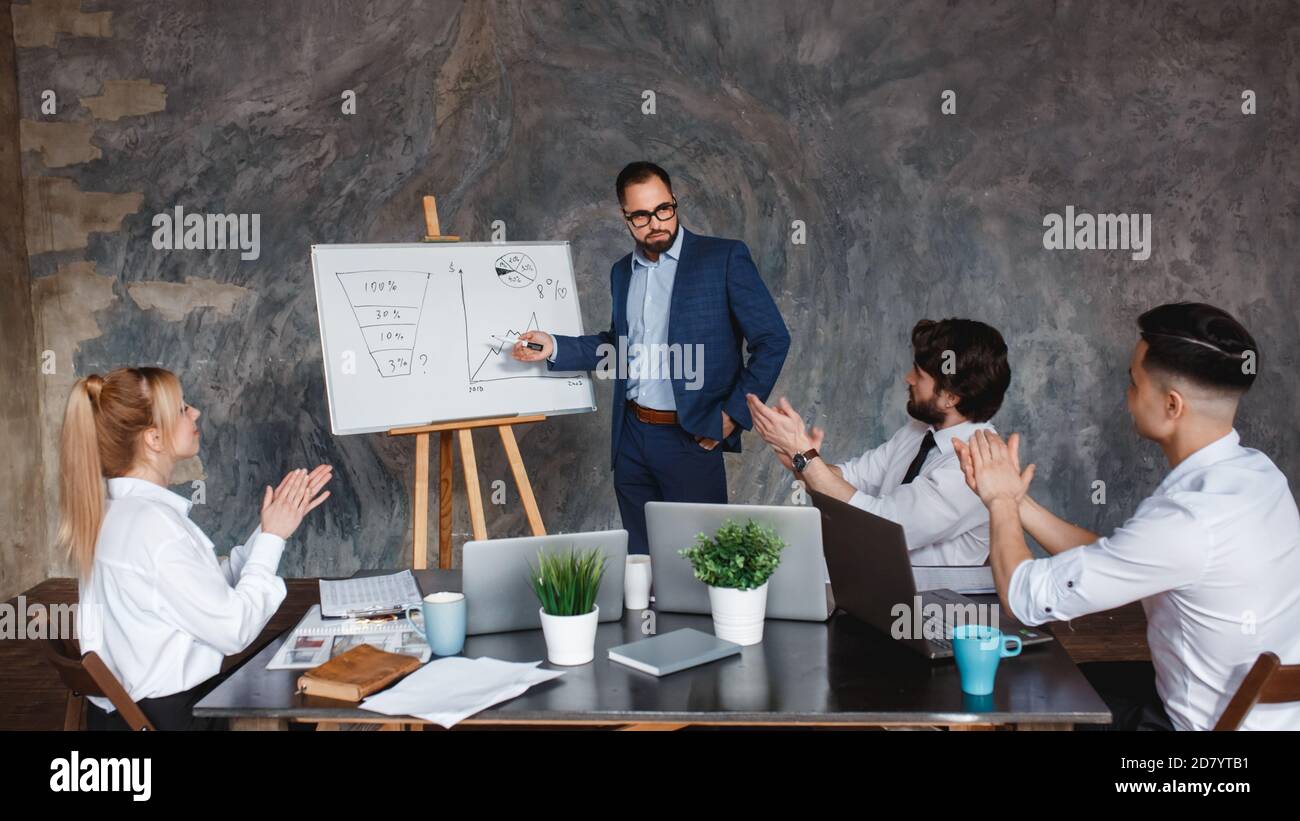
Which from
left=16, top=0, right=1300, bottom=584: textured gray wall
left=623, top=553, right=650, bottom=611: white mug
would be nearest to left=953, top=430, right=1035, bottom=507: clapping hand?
left=623, top=553, right=650, bottom=611: white mug

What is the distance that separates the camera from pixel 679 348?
3562 mm

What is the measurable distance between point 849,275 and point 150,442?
3.48 metres

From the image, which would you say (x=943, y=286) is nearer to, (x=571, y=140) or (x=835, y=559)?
(x=571, y=140)

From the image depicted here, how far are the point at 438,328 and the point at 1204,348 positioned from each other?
102 inches

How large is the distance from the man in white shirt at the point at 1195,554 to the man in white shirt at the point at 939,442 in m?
0.53

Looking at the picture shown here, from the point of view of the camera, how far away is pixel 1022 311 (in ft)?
16.0

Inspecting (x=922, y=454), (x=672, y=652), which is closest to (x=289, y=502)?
(x=672, y=652)

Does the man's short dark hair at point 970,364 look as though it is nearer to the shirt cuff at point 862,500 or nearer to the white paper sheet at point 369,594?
the shirt cuff at point 862,500

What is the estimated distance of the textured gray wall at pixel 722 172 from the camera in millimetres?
4766

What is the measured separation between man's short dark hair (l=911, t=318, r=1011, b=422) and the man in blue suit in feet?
2.87

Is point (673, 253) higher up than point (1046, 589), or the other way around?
point (673, 253)

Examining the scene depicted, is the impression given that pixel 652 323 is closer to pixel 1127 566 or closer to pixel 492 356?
pixel 492 356

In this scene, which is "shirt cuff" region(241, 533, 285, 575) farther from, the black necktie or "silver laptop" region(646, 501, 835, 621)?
the black necktie

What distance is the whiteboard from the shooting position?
365 cm
